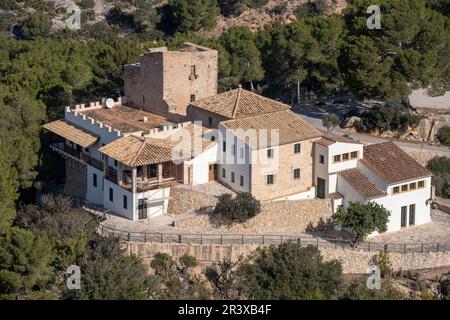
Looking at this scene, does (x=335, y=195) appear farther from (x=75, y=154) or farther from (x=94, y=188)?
(x=75, y=154)

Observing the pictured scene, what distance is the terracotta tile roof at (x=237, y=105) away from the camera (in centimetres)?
5228

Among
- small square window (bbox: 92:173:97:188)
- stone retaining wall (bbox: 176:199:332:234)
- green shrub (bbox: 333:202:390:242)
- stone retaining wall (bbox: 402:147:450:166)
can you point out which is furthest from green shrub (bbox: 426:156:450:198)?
small square window (bbox: 92:173:97:188)

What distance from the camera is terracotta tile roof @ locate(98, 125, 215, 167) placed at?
4991 cm

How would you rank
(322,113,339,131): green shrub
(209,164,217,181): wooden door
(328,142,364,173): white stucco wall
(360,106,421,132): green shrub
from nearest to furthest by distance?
(328,142,364,173): white stucco wall
(209,164,217,181): wooden door
(322,113,339,131): green shrub
(360,106,421,132): green shrub

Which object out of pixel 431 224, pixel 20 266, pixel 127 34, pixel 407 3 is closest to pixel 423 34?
pixel 407 3

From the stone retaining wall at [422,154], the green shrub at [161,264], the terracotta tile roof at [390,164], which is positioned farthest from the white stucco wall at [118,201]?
the stone retaining wall at [422,154]

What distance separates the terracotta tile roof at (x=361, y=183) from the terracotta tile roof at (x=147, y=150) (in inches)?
271

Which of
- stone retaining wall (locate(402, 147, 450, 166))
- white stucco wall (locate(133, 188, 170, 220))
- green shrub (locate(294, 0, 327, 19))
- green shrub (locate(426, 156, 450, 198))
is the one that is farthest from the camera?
green shrub (locate(294, 0, 327, 19))

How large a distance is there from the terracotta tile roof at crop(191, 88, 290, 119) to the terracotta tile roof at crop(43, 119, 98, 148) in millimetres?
5637

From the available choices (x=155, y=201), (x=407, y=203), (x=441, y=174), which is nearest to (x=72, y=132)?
(x=155, y=201)

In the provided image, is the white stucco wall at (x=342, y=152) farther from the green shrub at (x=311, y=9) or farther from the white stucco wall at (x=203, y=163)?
the green shrub at (x=311, y=9)

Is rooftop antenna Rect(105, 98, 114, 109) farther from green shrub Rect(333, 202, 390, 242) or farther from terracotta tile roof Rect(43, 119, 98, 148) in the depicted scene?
green shrub Rect(333, 202, 390, 242)

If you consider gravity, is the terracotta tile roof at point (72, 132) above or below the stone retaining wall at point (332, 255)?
above
